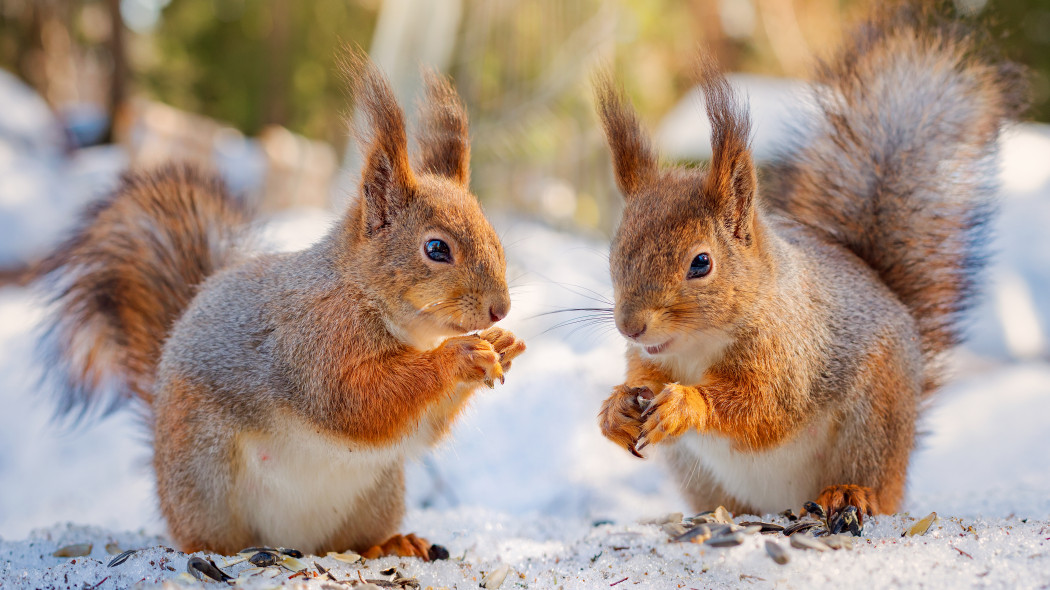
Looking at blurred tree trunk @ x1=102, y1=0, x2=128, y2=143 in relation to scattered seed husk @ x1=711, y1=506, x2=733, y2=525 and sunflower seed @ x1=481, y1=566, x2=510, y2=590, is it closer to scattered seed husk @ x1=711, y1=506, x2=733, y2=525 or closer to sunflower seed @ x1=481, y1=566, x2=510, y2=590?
sunflower seed @ x1=481, y1=566, x2=510, y2=590

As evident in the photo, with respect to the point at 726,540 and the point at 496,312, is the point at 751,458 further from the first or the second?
the point at 496,312

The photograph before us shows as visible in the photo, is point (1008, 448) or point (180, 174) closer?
point (180, 174)

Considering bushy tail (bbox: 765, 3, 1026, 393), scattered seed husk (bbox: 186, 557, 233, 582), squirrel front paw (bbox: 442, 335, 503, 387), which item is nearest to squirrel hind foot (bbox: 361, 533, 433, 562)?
scattered seed husk (bbox: 186, 557, 233, 582)

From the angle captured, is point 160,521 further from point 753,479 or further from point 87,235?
point 753,479

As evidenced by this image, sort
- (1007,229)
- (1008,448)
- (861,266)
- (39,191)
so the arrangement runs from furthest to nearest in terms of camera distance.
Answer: (39,191) → (1007,229) → (1008,448) → (861,266)

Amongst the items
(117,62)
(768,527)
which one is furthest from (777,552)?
(117,62)

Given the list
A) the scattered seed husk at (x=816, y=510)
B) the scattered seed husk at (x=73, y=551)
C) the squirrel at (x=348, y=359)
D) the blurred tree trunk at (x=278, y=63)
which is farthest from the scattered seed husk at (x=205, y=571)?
the blurred tree trunk at (x=278, y=63)

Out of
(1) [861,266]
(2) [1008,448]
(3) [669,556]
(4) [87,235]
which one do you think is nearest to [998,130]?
(1) [861,266]
